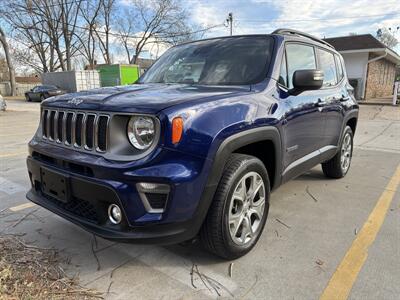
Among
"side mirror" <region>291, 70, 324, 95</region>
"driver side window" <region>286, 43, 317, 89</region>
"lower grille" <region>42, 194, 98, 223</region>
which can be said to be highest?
"driver side window" <region>286, 43, 317, 89</region>

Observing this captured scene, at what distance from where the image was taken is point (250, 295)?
7.63 feet

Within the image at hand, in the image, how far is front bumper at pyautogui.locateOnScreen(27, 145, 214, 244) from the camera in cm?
212

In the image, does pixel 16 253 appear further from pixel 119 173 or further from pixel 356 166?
pixel 356 166

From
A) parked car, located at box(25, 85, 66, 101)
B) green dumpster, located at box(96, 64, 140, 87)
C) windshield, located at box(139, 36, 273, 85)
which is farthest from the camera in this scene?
green dumpster, located at box(96, 64, 140, 87)

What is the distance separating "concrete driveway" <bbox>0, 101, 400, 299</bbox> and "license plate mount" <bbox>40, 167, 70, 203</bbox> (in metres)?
0.58

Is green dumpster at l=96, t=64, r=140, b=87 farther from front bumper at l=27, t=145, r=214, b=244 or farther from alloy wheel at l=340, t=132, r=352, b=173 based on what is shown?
front bumper at l=27, t=145, r=214, b=244

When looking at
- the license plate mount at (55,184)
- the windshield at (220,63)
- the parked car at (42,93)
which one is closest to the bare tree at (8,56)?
the parked car at (42,93)

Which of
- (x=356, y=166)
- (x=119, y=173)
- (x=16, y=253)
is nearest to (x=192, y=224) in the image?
(x=119, y=173)

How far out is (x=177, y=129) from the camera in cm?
216

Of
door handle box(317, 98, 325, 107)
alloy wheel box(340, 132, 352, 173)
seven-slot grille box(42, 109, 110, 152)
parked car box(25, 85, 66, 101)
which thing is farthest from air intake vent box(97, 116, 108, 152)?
parked car box(25, 85, 66, 101)

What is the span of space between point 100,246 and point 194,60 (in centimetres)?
205

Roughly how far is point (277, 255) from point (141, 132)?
1.56 m

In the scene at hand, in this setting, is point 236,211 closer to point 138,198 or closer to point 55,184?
point 138,198

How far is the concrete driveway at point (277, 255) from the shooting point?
2.40m
